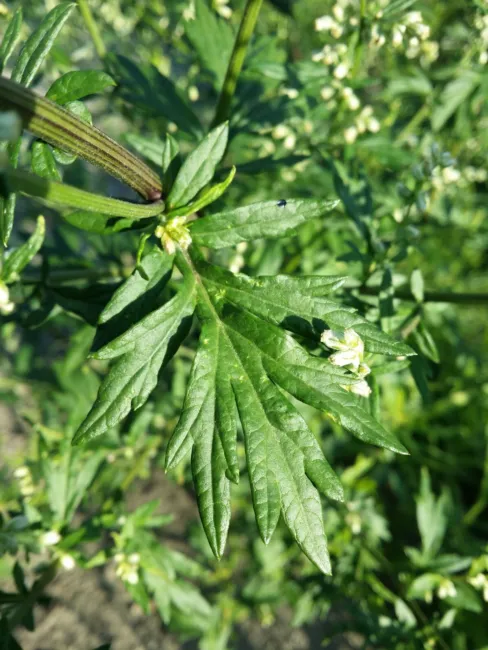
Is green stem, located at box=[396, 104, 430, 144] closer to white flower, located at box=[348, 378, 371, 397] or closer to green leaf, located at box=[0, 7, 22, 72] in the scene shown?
white flower, located at box=[348, 378, 371, 397]

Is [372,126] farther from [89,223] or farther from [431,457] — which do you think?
[431,457]

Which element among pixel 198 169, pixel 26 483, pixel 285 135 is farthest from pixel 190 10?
pixel 26 483

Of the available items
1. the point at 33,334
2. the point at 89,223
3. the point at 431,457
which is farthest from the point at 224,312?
the point at 431,457

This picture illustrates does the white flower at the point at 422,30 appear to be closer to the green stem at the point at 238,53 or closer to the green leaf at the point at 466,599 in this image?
the green stem at the point at 238,53

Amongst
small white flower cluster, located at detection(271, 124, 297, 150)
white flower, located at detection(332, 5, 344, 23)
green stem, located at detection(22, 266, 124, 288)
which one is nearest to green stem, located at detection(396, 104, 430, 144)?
small white flower cluster, located at detection(271, 124, 297, 150)

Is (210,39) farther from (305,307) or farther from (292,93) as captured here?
(305,307)

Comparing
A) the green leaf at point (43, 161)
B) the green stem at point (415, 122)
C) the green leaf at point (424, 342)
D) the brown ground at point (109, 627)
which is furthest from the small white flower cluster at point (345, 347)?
the brown ground at point (109, 627)
